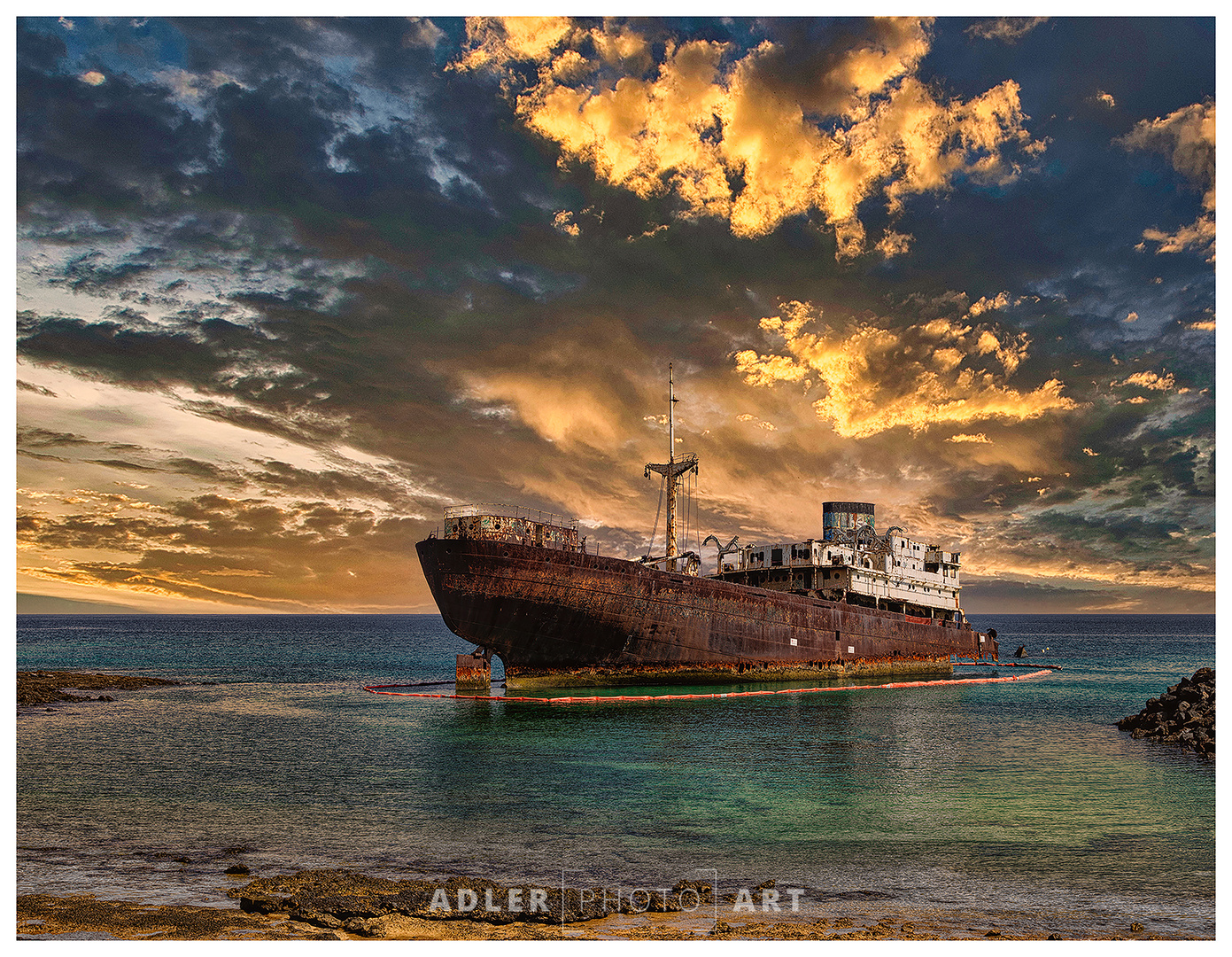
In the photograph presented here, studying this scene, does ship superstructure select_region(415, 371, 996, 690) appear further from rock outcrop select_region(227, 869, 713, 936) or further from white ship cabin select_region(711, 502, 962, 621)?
rock outcrop select_region(227, 869, 713, 936)

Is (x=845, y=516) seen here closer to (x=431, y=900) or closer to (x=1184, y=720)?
(x=1184, y=720)

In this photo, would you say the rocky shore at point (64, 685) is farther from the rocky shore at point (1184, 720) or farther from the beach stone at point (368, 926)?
the rocky shore at point (1184, 720)

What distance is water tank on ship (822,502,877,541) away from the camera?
6625 cm

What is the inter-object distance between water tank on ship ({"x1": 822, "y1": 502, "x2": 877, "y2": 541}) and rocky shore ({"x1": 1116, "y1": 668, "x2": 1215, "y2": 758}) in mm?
31340

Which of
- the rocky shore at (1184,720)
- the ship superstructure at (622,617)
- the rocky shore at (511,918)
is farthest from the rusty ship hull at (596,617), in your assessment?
the rocky shore at (511,918)

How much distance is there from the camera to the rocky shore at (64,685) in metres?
39.2

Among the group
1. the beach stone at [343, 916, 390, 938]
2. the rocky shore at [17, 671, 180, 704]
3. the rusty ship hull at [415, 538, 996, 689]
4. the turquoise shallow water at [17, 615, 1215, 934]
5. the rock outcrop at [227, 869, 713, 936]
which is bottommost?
the rocky shore at [17, 671, 180, 704]

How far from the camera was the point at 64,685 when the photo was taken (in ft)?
151

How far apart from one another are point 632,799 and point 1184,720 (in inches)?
972

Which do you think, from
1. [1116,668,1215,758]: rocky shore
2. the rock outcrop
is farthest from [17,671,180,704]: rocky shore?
[1116,668,1215,758]: rocky shore

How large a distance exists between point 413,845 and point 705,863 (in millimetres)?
5829

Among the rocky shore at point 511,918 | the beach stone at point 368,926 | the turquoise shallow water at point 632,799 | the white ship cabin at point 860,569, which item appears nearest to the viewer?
the beach stone at point 368,926

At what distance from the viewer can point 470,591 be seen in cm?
4156

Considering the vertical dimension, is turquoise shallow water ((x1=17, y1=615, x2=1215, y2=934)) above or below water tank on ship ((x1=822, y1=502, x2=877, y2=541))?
below
